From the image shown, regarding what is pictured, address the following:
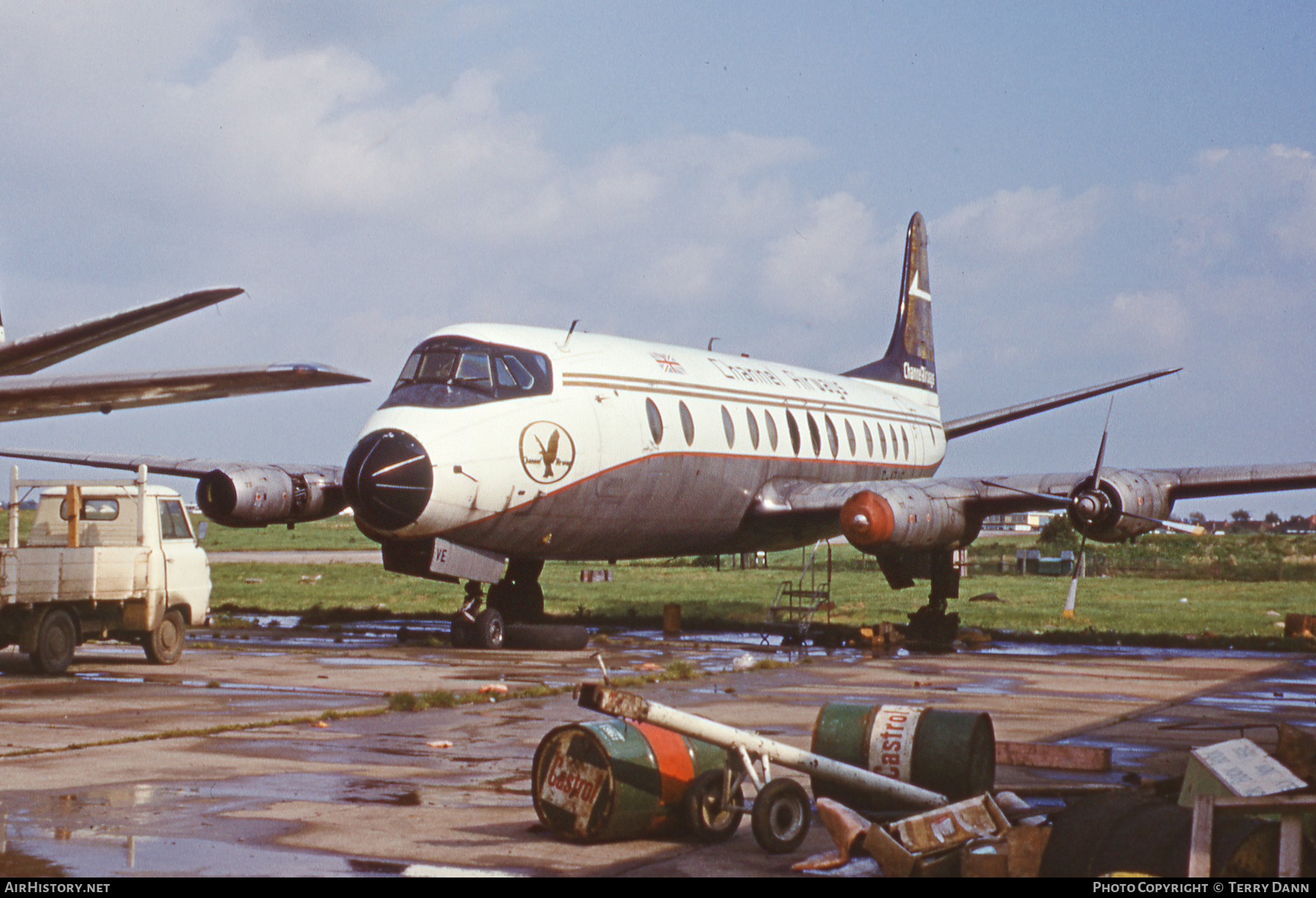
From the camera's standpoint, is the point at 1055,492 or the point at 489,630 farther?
the point at 1055,492

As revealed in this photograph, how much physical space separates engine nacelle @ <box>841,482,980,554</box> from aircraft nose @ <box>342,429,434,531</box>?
6.79 m

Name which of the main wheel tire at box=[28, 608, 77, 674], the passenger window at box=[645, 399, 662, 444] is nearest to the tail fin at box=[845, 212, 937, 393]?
the passenger window at box=[645, 399, 662, 444]

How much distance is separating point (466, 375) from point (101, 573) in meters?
5.02

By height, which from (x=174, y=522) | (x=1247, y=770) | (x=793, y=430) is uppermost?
(x=793, y=430)

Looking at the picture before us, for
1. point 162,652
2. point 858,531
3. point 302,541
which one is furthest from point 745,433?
point 302,541

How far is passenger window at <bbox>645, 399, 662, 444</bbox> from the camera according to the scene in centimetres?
1930

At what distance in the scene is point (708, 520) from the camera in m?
21.2

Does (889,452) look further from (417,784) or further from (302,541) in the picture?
(302,541)

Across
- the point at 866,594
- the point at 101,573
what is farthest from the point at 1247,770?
the point at 866,594

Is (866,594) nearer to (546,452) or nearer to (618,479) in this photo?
(618,479)

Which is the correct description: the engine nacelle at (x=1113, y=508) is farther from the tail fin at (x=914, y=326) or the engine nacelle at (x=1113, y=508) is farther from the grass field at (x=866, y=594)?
the tail fin at (x=914, y=326)

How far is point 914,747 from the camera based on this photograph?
307 inches

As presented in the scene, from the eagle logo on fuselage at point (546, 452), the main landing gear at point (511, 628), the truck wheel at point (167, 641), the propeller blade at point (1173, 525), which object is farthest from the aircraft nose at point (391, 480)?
the propeller blade at point (1173, 525)
